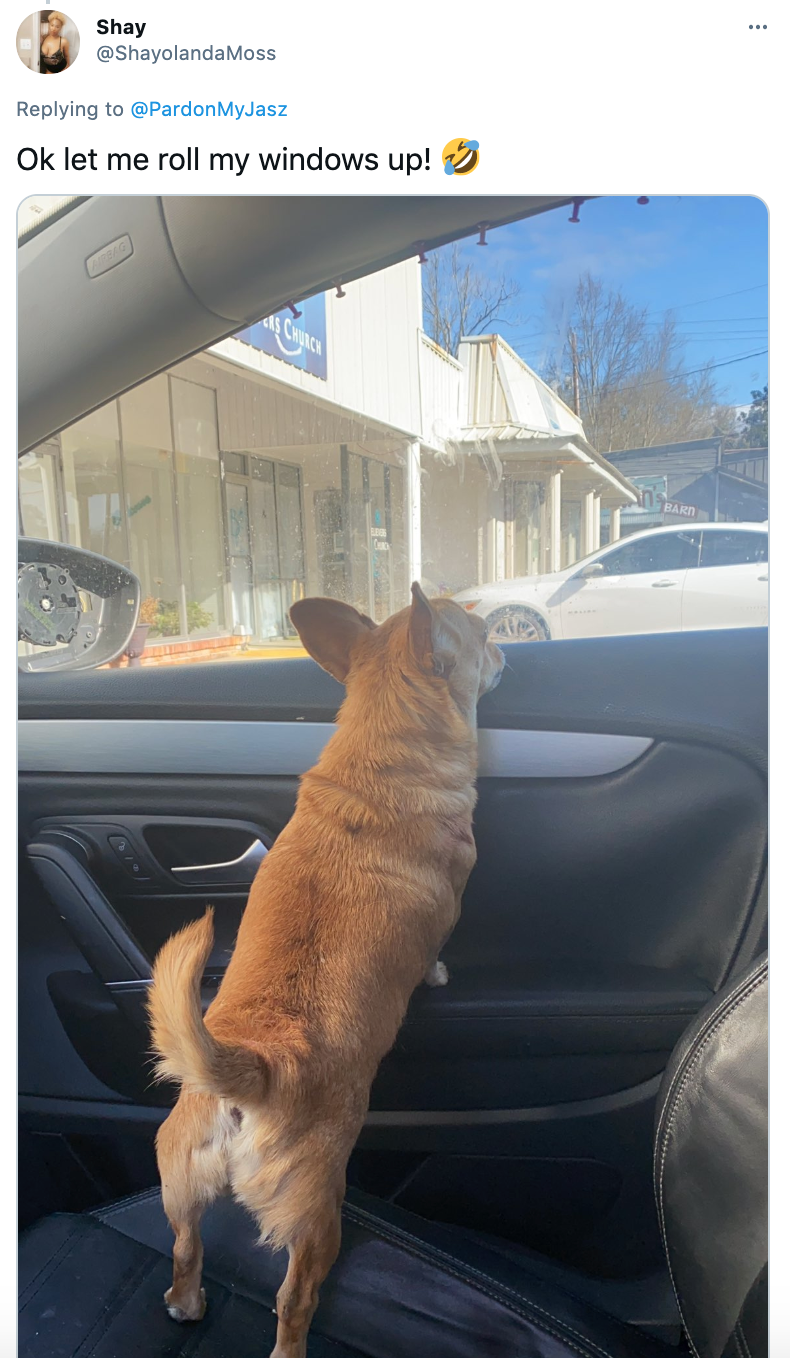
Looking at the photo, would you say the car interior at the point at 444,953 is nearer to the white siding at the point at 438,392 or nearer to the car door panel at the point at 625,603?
the car door panel at the point at 625,603

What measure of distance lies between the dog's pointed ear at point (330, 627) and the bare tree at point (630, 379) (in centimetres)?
46

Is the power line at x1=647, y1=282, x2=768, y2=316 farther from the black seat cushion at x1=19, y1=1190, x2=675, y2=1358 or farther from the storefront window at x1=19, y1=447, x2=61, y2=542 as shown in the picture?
the black seat cushion at x1=19, y1=1190, x2=675, y2=1358

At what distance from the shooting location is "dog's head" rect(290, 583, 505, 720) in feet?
3.99

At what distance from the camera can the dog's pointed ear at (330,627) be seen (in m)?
1.22

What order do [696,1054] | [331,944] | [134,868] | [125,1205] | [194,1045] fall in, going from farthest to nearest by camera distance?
[134,868] → [125,1205] → [331,944] → [696,1054] → [194,1045]

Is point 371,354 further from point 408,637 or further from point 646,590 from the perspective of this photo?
point 646,590

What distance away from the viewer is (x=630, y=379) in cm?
117

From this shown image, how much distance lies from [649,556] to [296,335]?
0.65 m

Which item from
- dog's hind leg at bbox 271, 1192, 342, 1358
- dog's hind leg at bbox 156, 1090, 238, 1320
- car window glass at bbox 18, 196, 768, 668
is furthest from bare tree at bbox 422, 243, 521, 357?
dog's hind leg at bbox 271, 1192, 342, 1358

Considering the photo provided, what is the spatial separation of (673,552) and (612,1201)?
3.77 ft

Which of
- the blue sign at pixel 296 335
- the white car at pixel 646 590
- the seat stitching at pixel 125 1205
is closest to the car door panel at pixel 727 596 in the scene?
the white car at pixel 646 590
